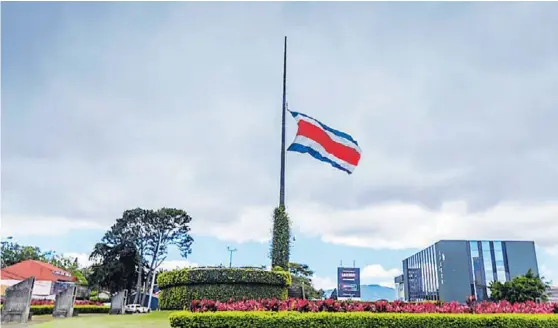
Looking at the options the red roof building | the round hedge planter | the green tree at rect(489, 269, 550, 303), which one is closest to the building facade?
the red roof building

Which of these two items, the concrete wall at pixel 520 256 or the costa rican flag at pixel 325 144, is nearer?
the costa rican flag at pixel 325 144

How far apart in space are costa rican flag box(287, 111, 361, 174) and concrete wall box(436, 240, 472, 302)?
130ft

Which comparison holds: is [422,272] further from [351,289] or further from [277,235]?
[277,235]

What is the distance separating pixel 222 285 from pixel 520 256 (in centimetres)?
4590

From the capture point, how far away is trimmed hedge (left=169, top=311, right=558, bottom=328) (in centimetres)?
640

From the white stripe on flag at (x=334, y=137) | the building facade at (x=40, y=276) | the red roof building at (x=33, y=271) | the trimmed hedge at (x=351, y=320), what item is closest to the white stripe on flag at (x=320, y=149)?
the white stripe on flag at (x=334, y=137)

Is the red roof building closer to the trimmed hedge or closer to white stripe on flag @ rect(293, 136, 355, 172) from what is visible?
white stripe on flag @ rect(293, 136, 355, 172)

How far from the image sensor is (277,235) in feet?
38.8

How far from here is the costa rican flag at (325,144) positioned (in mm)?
→ 12180

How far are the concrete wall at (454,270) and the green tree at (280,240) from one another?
132 feet

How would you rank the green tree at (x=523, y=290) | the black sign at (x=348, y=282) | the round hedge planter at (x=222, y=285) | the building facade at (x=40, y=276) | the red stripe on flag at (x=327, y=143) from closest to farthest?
1. the round hedge planter at (x=222, y=285)
2. the red stripe on flag at (x=327, y=143)
3. the green tree at (x=523, y=290)
4. the building facade at (x=40, y=276)
5. the black sign at (x=348, y=282)

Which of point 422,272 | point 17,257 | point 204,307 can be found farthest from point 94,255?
point 422,272

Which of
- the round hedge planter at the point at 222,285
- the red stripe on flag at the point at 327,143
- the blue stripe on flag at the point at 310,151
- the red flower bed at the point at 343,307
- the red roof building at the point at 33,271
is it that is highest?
the red stripe on flag at the point at 327,143

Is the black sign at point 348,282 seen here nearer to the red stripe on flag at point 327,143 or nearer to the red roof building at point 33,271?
the red roof building at point 33,271
